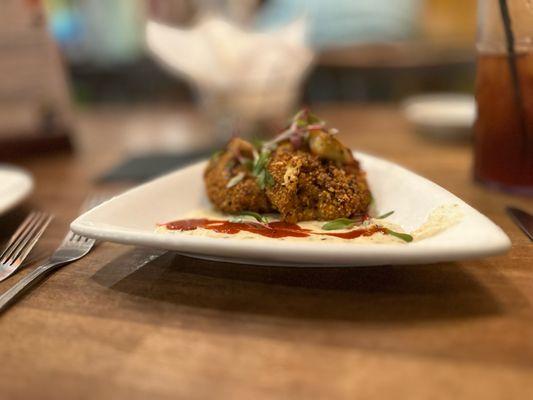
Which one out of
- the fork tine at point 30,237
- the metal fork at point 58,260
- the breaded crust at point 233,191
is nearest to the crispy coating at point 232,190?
the breaded crust at point 233,191

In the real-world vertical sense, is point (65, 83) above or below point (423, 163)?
above

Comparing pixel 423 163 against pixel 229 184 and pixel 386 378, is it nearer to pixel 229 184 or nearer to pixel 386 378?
pixel 229 184

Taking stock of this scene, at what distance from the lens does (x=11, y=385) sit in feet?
2.15

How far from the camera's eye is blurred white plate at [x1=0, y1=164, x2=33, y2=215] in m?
1.19

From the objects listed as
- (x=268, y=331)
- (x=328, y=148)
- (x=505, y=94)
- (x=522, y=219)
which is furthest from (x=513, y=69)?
(x=268, y=331)

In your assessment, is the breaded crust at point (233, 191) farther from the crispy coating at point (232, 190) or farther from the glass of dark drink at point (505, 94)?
the glass of dark drink at point (505, 94)

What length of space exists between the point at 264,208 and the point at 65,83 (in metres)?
1.33

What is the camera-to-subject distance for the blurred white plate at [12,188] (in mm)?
1186

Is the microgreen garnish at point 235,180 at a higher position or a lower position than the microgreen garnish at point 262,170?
lower

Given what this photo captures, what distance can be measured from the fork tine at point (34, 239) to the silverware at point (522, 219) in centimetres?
98

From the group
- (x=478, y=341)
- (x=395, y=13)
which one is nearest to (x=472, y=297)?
(x=478, y=341)

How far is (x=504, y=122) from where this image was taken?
129 centimetres

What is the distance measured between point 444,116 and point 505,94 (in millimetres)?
778

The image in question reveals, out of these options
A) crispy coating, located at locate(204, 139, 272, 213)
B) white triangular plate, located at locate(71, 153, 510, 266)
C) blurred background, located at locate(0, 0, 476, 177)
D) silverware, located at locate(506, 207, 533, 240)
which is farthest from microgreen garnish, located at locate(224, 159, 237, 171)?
blurred background, located at locate(0, 0, 476, 177)
